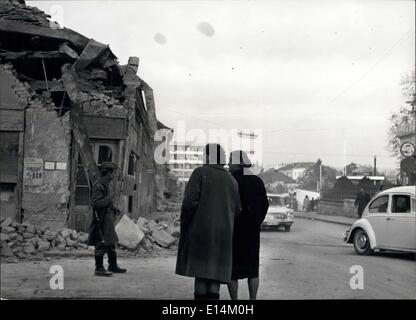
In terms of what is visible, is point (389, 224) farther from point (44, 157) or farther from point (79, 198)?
point (44, 157)

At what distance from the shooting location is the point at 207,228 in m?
5.14

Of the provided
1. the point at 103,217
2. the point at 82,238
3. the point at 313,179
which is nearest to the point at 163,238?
the point at 82,238

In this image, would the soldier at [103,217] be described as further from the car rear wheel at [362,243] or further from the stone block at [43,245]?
the car rear wheel at [362,243]

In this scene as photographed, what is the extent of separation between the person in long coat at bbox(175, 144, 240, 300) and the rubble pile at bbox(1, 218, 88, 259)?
5.29 m

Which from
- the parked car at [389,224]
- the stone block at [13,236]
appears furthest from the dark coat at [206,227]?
the parked car at [389,224]

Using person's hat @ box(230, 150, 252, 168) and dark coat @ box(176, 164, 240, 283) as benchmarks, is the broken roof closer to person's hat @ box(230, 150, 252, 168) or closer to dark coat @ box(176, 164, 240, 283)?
person's hat @ box(230, 150, 252, 168)

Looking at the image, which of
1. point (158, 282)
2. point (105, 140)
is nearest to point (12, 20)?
point (105, 140)

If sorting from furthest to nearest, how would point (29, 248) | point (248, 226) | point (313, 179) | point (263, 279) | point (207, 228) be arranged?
point (313, 179) → point (29, 248) → point (263, 279) → point (248, 226) → point (207, 228)

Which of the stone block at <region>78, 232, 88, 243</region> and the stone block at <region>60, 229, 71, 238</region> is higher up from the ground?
the stone block at <region>60, 229, 71, 238</region>

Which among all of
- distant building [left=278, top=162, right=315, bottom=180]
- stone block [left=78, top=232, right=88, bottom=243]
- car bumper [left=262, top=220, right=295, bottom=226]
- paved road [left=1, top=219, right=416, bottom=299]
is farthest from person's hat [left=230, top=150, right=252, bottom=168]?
distant building [left=278, top=162, right=315, bottom=180]

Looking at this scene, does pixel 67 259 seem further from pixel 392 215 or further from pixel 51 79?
pixel 392 215

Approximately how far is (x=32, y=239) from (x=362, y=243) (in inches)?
272

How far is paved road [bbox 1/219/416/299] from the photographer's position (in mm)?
6905

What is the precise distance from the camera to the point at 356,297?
7043 mm
